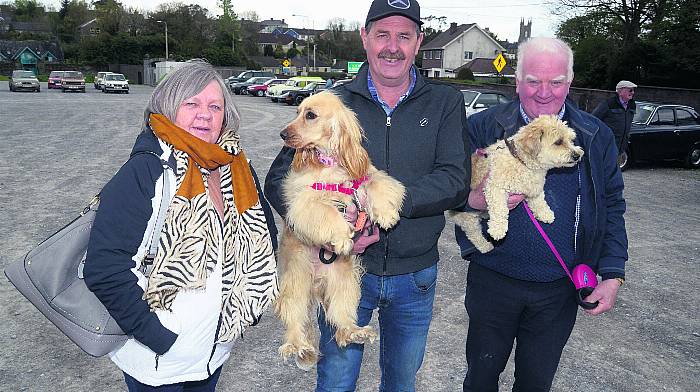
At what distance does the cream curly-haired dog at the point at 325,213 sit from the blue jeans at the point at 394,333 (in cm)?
10

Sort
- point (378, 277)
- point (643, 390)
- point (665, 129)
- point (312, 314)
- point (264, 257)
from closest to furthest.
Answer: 1. point (264, 257)
2. point (378, 277)
3. point (312, 314)
4. point (643, 390)
5. point (665, 129)

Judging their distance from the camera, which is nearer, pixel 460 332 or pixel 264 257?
pixel 264 257

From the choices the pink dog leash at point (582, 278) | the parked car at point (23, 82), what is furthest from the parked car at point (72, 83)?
the pink dog leash at point (582, 278)

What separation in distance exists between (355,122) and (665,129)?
15283mm

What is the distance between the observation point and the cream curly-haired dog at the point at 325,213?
2867 mm

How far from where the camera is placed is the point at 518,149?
10.3 feet

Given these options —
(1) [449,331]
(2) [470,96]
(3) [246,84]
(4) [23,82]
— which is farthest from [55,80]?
(1) [449,331]

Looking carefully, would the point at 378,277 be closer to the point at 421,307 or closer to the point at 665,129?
the point at 421,307

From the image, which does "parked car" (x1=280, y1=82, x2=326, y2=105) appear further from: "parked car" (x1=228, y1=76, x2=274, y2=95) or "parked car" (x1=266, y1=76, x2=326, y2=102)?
"parked car" (x1=228, y1=76, x2=274, y2=95)

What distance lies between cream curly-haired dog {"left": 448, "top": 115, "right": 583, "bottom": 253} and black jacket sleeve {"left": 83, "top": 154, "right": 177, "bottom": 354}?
6.21 feet

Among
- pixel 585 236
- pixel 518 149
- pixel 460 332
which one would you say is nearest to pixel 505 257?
pixel 585 236

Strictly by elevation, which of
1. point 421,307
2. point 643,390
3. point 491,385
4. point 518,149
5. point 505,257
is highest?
point 518,149

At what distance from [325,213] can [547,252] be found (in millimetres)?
1289

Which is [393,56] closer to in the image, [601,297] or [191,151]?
[191,151]
